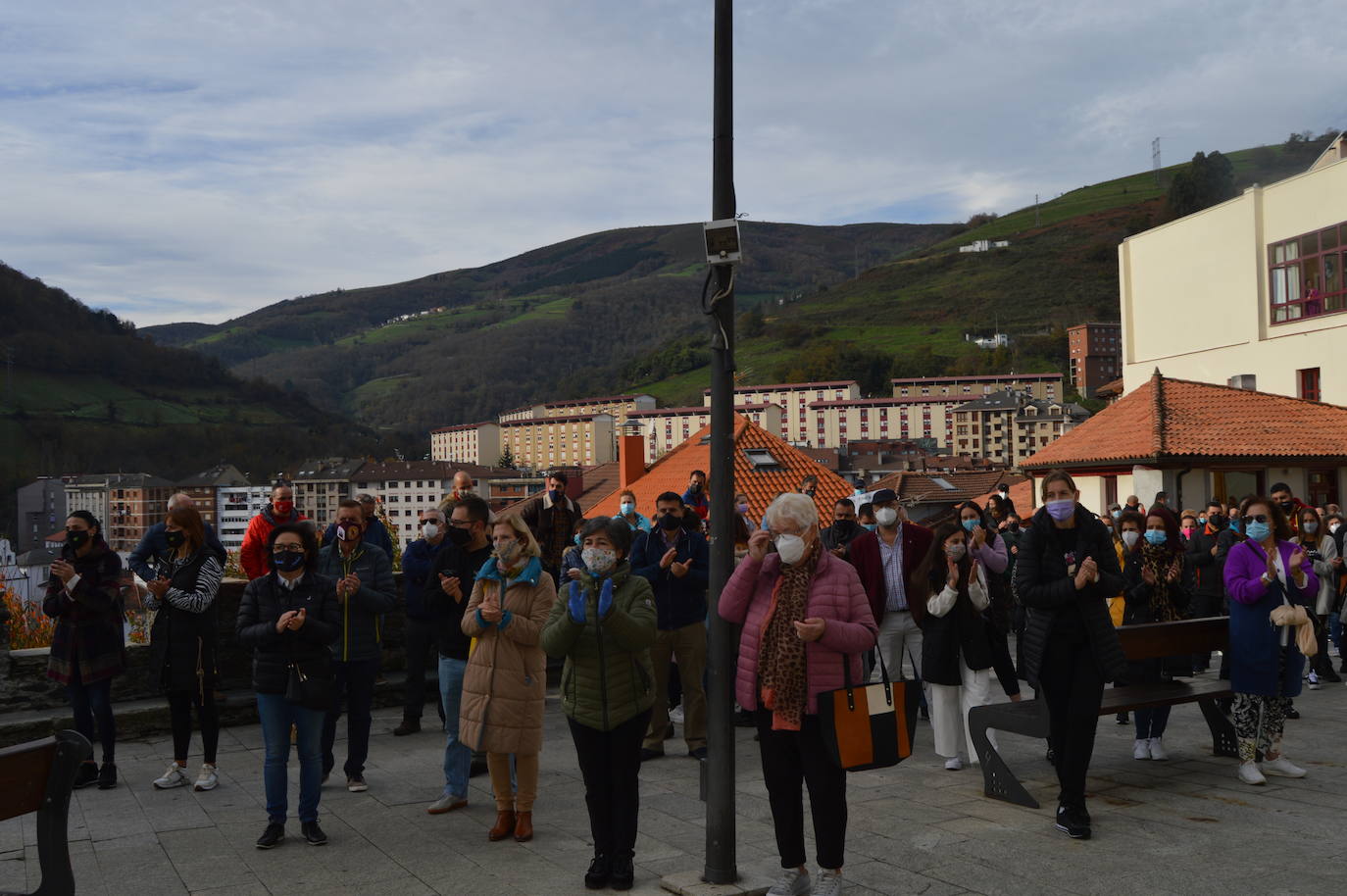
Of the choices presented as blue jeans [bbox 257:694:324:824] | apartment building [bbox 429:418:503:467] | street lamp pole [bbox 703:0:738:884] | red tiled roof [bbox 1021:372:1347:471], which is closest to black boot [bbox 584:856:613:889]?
street lamp pole [bbox 703:0:738:884]

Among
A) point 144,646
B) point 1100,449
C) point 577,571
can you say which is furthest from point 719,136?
point 1100,449

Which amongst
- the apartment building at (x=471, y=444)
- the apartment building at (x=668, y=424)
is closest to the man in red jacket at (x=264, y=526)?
the apartment building at (x=668, y=424)

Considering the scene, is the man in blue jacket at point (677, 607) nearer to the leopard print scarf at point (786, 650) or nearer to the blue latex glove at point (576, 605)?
the blue latex glove at point (576, 605)

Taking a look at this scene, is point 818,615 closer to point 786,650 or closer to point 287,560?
point 786,650

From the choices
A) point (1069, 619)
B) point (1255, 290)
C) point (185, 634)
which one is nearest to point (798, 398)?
point (1255, 290)

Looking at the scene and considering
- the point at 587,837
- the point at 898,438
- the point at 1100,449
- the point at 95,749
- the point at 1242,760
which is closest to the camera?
the point at 587,837

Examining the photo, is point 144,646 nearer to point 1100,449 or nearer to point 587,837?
point 587,837

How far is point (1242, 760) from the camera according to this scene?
7.22m

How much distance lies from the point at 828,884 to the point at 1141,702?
3.31 m

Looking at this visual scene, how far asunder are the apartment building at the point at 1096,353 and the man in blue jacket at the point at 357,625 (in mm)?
142647

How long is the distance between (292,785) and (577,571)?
315cm

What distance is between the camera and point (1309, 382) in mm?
33062

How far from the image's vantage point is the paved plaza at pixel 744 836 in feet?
17.3

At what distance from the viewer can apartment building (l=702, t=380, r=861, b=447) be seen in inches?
5886
